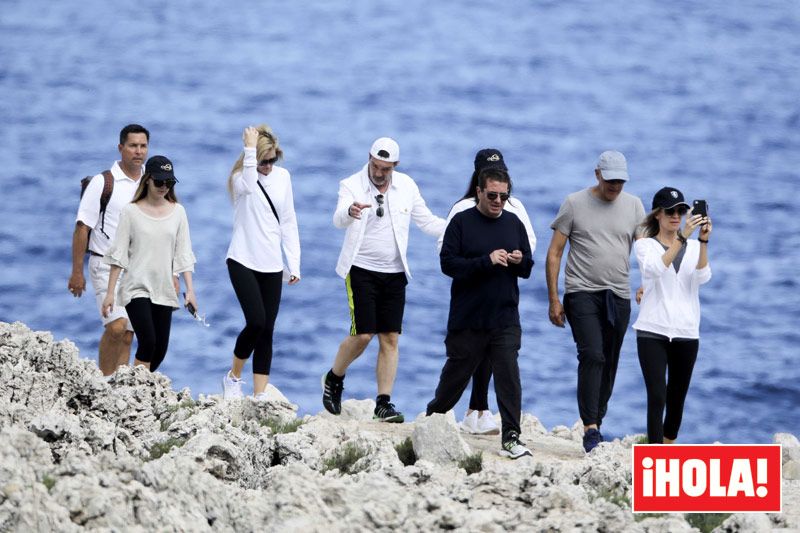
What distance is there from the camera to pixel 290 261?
41.1 feet

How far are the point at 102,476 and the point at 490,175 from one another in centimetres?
433

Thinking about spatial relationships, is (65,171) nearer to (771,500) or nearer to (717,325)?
(717,325)

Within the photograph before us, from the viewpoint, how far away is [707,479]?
9.03 meters

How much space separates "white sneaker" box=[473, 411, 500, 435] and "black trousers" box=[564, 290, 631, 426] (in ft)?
3.05

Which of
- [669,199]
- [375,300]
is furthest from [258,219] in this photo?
[669,199]

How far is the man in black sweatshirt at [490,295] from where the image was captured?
36.3ft

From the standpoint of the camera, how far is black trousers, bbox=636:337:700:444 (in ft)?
36.4

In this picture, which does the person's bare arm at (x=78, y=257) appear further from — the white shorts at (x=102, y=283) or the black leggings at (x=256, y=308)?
the black leggings at (x=256, y=308)

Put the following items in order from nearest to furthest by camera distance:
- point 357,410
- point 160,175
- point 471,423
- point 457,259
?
point 457,259, point 160,175, point 471,423, point 357,410

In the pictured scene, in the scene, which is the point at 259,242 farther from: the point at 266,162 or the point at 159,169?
the point at 159,169

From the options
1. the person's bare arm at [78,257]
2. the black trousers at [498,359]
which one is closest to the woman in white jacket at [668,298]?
the black trousers at [498,359]

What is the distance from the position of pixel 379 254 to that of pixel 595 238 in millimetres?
1608

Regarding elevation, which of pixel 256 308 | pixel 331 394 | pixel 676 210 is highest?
pixel 676 210

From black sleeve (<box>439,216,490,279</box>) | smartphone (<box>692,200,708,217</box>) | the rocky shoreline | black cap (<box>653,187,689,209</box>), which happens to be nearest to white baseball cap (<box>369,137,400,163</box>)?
black sleeve (<box>439,216,490,279</box>)
